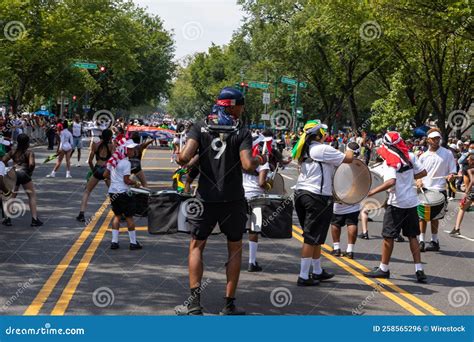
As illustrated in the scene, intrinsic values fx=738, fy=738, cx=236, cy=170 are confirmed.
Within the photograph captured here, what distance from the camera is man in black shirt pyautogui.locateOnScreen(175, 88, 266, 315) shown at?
673 centimetres

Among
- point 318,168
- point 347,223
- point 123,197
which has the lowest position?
point 347,223

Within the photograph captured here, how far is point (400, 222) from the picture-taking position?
30.3 feet

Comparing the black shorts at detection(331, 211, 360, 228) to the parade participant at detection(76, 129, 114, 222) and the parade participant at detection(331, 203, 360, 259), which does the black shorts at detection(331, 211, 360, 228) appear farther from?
the parade participant at detection(76, 129, 114, 222)

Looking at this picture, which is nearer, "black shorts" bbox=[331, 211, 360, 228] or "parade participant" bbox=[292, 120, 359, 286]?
"parade participant" bbox=[292, 120, 359, 286]

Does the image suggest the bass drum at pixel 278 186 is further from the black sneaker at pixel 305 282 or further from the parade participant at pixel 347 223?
the black sneaker at pixel 305 282

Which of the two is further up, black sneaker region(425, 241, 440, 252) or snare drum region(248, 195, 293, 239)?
snare drum region(248, 195, 293, 239)

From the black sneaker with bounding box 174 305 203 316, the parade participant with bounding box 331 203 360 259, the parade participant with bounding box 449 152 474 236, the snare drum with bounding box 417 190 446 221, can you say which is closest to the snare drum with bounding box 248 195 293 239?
the parade participant with bounding box 331 203 360 259

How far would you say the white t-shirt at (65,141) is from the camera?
2224 centimetres

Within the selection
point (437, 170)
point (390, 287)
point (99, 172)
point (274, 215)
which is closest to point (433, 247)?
point (437, 170)

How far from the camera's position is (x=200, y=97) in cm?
11869

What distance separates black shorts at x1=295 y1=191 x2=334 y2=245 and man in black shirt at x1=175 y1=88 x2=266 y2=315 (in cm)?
175

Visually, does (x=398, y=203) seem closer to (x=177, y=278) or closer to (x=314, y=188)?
(x=314, y=188)

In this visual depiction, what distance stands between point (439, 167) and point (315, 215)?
409 cm

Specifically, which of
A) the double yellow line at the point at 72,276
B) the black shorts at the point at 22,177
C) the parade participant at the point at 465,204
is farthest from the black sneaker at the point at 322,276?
Result: the black shorts at the point at 22,177
